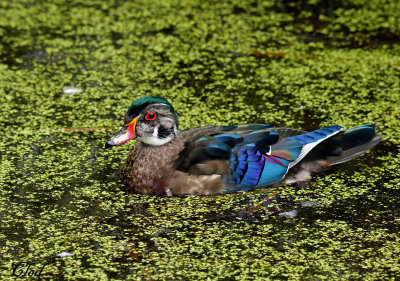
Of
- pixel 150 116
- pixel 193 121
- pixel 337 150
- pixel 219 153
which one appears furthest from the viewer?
pixel 193 121

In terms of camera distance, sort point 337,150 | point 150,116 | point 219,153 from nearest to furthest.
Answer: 1. point 219,153
2. point 150,116
3. point 337,150

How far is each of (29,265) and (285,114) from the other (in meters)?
2.48

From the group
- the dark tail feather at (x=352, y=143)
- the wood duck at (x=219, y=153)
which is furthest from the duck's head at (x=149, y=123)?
the dark tail feather at (x=352, y=143)

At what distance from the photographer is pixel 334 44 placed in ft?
21.9

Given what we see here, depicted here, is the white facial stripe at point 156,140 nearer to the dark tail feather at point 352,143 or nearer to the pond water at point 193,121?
the pond water at point 193,121

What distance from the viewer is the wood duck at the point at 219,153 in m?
4.38

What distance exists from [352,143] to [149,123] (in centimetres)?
128

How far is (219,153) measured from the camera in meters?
4.40

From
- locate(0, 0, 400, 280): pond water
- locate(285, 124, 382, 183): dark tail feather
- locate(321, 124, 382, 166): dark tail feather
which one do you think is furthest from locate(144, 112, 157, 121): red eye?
locate(321, 124, 382, 166): dark tail feather

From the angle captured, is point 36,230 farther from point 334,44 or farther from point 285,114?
point 334,44

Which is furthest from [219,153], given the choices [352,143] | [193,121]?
[193,121]

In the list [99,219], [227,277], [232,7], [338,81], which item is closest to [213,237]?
[227,277]

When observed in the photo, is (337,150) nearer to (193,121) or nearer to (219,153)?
(219,153)

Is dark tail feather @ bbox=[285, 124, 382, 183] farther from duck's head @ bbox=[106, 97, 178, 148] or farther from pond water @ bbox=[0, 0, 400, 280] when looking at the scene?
duck's head @ bbox=[106, 97, 178, 148]
